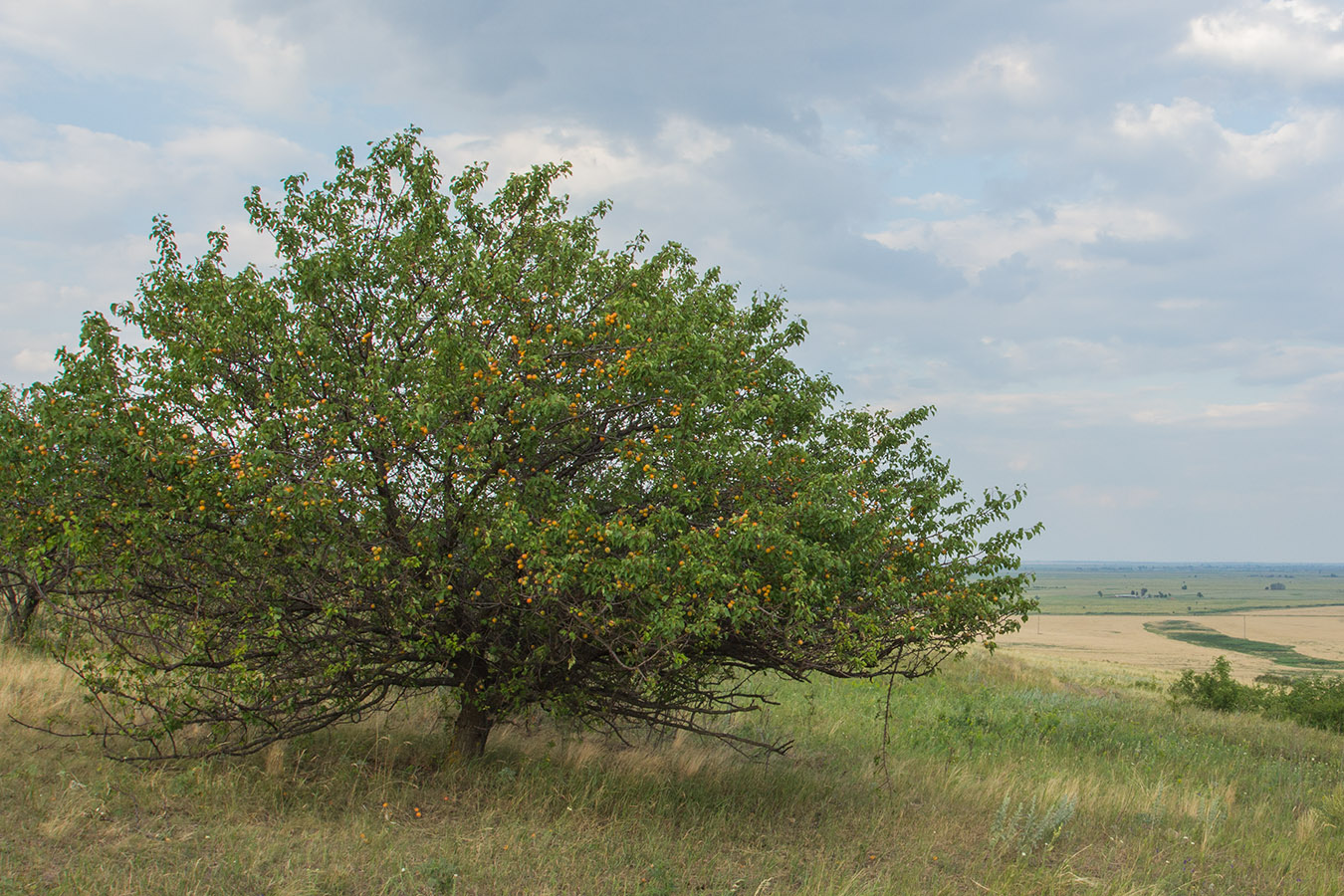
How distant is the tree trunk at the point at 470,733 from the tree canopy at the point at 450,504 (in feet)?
1.35

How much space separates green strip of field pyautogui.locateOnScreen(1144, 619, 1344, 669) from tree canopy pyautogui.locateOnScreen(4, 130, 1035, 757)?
76.0m

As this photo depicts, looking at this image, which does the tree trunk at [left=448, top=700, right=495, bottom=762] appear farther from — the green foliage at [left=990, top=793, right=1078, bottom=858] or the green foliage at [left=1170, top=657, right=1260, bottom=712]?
the green foliage at [left=1170, top=657, right=1260, bottom=712]

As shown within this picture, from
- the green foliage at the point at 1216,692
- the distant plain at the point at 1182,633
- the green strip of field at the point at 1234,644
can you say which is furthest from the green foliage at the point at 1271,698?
the green strip of field at the point at 1234,644

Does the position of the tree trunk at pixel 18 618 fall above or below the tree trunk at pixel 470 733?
above

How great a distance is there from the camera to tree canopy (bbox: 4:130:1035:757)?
281 inches

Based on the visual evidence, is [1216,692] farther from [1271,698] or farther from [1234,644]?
[1234,644]

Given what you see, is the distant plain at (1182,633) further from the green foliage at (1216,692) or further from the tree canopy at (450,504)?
the tree canopy at (450,504)

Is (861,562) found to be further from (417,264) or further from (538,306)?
(417,264)

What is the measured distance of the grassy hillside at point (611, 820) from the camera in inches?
273

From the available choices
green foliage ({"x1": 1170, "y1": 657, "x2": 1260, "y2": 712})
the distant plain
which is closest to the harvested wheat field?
the distant plain

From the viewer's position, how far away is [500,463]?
7844 mm

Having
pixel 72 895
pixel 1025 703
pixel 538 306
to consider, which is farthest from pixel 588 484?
pixel 1025 703

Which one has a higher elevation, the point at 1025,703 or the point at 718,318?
the point at 718,318

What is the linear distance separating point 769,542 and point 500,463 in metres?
2.53
